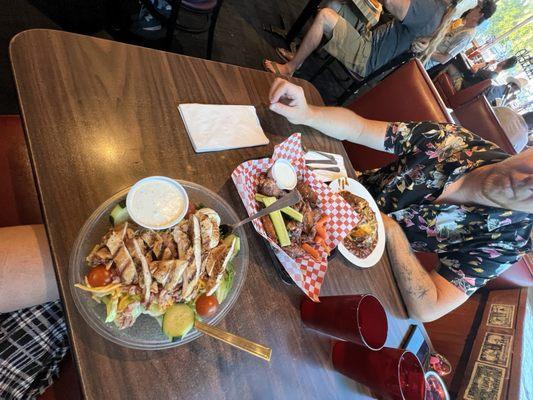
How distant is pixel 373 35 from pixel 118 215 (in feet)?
10.3

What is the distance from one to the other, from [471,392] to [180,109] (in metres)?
2.17

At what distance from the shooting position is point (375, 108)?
2.42 m

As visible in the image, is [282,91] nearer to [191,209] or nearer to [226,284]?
[191,209]

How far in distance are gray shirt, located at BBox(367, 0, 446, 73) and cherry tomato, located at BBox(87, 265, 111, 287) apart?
3069mm

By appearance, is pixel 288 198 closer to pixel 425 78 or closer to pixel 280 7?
pixel 425 78

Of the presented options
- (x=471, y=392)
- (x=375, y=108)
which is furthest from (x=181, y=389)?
(x=375, y=108)

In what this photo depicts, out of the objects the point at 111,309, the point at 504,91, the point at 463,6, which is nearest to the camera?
the point at 111,309

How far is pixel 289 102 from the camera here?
149 cm

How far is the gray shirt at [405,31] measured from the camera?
281cm

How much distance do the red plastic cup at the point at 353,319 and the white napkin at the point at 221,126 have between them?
0.70m

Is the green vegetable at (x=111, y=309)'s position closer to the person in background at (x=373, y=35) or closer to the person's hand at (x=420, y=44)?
the person in background at (x=373, y=35)

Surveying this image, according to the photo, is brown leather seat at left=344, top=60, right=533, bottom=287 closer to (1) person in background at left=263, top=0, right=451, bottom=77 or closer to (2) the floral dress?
(2) the floral dress

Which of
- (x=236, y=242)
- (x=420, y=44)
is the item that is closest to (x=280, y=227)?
(x=236, y=242)

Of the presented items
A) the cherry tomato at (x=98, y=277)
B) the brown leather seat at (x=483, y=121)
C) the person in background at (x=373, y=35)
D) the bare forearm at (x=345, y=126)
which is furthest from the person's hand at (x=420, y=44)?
the cherry tomato at (x=98, y=277)
